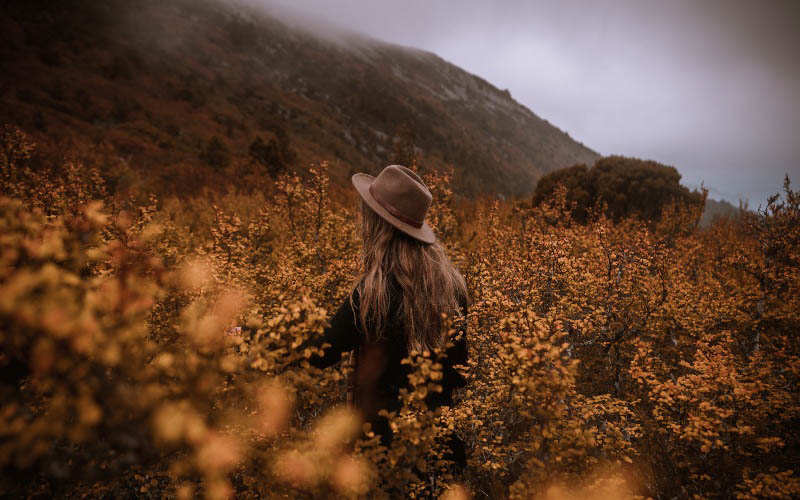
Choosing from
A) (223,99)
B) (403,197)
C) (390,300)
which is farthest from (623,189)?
(223,99)

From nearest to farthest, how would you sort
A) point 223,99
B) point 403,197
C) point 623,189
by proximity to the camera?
1. point 403,197
2. point 623,189
3. point 223,99

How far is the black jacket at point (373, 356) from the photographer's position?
1.95 metres

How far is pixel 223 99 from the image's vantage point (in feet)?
85.7

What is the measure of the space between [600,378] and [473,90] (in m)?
72.8

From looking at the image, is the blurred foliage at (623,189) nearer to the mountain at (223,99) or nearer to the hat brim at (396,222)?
the mountain at (223,99)

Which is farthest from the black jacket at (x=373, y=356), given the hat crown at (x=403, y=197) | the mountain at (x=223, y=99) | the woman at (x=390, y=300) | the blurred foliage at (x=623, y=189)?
the blurred foliage at (x=623, y=189)

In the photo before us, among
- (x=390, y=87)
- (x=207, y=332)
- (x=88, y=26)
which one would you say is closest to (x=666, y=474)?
(x=207, y=332)

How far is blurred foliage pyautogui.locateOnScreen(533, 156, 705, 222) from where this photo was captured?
18.2 metres

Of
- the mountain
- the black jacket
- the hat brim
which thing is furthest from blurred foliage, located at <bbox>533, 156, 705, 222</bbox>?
the black jacket

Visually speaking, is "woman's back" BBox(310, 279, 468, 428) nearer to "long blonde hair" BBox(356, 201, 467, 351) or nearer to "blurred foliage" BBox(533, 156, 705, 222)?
"long blonde hair" BBox(356, 201, 467, 351)

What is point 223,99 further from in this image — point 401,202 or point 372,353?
point 372,353

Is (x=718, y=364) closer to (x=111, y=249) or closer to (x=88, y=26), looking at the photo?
(x=111, y=249)

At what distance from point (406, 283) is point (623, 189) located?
2266 centimetres

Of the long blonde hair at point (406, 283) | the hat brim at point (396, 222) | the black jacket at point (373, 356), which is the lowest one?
the black jacket at point (373, 356)
